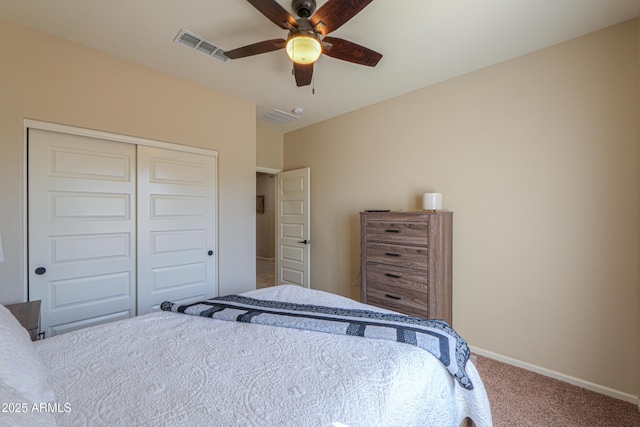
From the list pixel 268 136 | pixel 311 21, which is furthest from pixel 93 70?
pixel 268 136

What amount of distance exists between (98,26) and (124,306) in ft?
7.50

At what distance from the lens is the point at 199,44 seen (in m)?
2.19

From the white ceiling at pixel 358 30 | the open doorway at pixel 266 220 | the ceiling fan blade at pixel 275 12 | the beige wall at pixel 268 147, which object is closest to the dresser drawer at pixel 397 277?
the white ceiling at pixel 358 30

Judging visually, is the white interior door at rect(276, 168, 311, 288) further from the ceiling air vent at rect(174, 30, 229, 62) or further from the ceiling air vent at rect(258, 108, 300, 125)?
the ceiling air vent at rect(174, 30, 229, 62)

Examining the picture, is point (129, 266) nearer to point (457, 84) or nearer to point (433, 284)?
point (433, 284)

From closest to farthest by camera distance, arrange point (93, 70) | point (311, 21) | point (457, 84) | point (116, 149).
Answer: point (311, 21) < point (93, 70) < point (116, 149) < point (457, 84)

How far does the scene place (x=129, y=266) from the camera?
253 cm

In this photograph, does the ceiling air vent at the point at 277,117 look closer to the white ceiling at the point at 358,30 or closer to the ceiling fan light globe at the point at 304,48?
the white ceiling at the point at 358,30

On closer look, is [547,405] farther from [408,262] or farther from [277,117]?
[277,117]

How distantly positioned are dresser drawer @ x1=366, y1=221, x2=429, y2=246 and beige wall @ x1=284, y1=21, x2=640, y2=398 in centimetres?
49

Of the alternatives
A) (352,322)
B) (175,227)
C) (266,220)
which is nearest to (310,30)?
(352,322)

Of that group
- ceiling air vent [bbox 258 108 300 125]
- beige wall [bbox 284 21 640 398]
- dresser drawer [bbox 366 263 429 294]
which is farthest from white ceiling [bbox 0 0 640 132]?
dresser drawer [bbox 366 263 429 294]

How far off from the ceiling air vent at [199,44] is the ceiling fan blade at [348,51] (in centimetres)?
104

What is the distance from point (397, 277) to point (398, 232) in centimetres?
43
